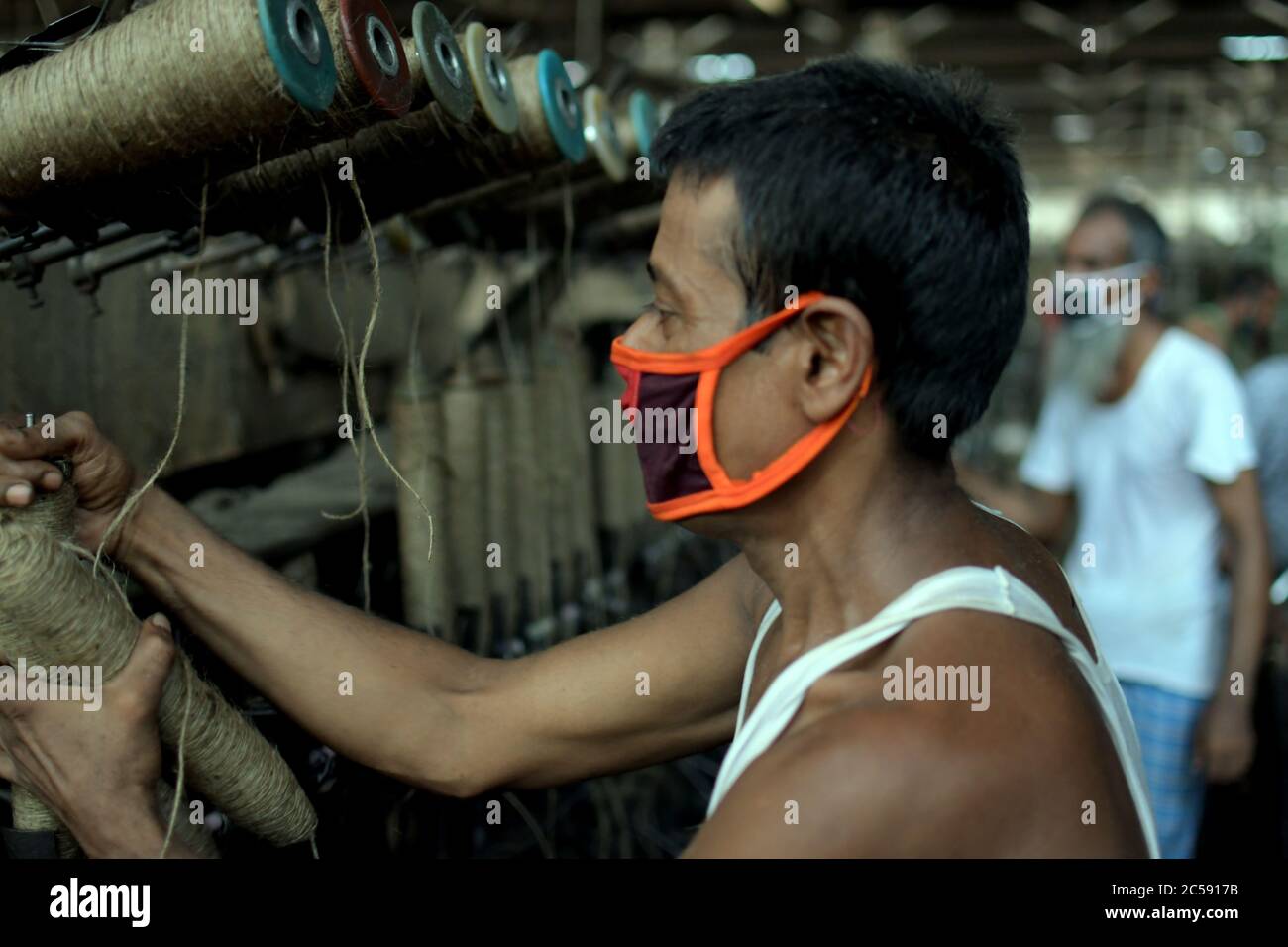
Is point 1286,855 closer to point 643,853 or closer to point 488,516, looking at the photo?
point 643,853

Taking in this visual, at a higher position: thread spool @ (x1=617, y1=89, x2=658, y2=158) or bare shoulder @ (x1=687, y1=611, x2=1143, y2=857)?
thread spool @ (x1=617, y1=89, x2=658, y2=158)

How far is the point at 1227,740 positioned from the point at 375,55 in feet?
8.27

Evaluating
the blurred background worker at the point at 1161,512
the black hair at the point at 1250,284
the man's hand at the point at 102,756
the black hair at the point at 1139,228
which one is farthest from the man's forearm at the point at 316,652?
the black hair at the point at 1250,284

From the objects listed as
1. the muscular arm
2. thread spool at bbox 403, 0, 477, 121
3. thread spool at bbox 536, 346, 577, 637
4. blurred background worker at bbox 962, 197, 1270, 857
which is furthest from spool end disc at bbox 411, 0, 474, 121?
blurred background worker at bbox 962, 197, 1270, 857

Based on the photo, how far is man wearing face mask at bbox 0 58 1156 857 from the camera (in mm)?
1150

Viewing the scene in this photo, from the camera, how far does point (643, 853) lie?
137 inches

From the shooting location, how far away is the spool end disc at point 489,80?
160 cm

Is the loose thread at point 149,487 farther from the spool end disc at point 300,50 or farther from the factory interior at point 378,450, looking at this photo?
the spool end disc at point 300,50

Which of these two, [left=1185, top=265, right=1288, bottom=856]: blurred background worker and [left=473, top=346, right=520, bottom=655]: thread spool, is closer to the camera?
[left=473, top=346, right=520, bottom=655]: thread spool

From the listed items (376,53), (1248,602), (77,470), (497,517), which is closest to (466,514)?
(497,517)

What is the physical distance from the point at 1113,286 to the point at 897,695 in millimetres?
2320

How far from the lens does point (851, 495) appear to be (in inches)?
53.2

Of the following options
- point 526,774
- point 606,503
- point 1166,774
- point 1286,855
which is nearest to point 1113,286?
point 1166,774

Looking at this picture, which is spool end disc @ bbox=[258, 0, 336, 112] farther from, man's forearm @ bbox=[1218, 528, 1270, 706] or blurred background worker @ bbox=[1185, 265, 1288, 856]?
blurred background worker @ bbox=[1185, 265, 1288, 856]
